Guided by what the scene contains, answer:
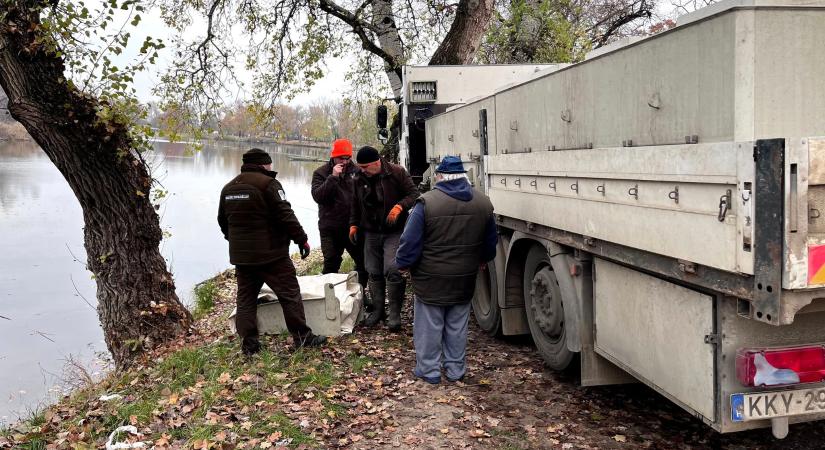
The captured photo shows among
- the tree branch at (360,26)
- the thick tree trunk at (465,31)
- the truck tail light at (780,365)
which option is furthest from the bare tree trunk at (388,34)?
the truck tail light at (780,365)

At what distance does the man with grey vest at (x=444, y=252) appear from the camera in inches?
203

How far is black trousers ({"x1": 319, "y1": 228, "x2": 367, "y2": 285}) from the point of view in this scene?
7570mm

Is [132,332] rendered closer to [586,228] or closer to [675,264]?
[586,228]

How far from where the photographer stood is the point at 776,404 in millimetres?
3201

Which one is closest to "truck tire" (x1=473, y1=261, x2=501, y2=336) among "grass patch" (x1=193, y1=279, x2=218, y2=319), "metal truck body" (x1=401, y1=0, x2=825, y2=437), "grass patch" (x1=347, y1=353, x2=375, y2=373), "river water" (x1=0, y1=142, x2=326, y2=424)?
"grass patch" (x1=347, y1=353, x2=375, y2=373)

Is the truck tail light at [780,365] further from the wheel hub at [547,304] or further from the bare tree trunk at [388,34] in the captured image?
the bare tree trunk at [388,34]

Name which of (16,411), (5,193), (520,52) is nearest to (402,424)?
(16,411)

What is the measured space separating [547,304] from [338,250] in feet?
11.1

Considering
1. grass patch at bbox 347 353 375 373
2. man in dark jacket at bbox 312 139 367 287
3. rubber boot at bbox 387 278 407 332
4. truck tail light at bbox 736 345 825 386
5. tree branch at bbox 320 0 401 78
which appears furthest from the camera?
tree branch at bbox 320 0 401 78

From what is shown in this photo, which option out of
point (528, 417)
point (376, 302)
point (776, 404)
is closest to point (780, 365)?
point (776, 404)

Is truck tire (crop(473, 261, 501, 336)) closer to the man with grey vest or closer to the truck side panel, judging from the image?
the man with grey vest

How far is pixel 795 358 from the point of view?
10.4 feet

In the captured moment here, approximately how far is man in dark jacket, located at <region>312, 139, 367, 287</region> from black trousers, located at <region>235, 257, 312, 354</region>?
150 cm

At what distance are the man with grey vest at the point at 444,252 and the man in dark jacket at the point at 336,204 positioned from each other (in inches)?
84.2
